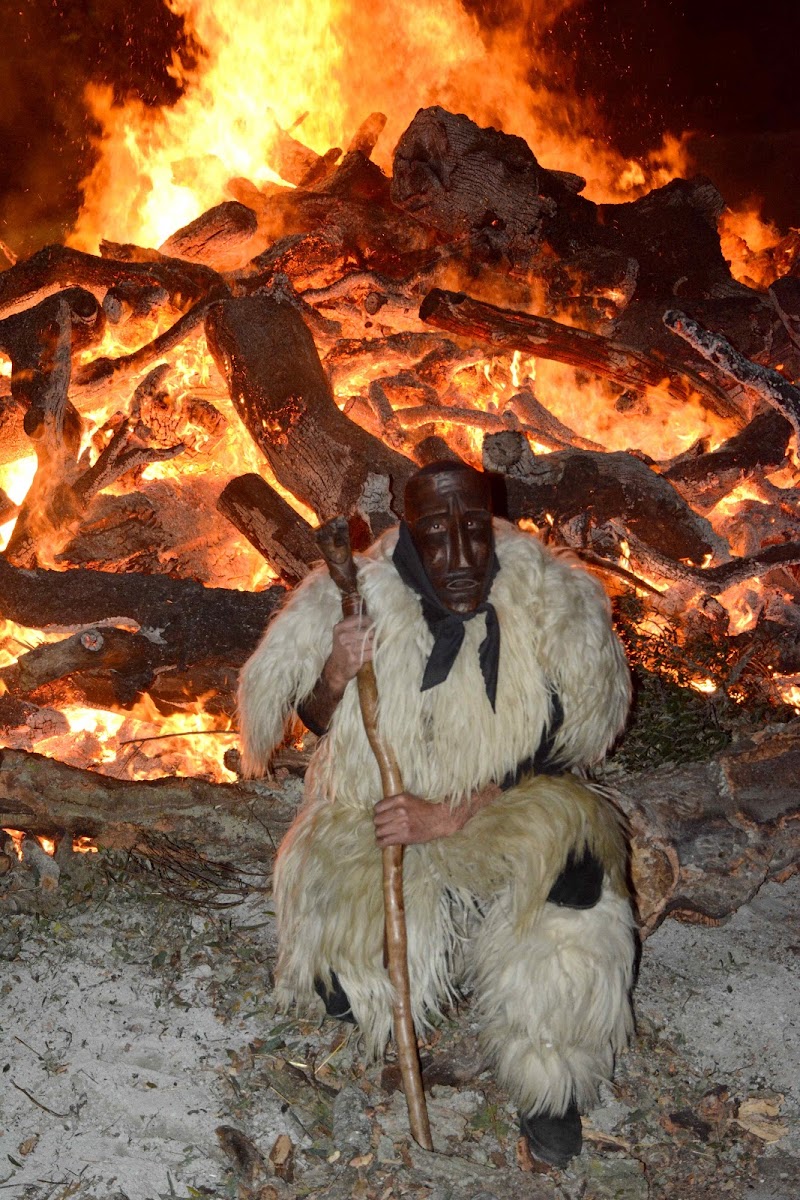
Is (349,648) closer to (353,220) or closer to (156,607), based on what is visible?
(156,607)

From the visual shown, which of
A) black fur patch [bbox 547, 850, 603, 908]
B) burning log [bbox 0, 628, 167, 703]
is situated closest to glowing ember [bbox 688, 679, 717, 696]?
black fur patch [bbox 547, 850, 603, 908]

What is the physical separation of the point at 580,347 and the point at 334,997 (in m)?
6.15

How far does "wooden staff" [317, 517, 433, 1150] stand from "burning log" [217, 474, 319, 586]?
10.2 ft

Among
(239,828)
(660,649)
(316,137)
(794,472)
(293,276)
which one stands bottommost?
(239,828)

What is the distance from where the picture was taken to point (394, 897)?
10.7 ft

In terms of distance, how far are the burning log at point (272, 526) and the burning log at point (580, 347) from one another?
2443 mm

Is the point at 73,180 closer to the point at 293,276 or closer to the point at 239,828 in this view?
the point at 293,276

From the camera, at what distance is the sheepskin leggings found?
3.11 m

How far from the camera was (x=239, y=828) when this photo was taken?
15.5 ft

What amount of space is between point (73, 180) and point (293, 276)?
7190 millimetres

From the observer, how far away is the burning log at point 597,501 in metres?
6.62

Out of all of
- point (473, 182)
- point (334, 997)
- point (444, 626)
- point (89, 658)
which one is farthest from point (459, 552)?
point (473, 182)

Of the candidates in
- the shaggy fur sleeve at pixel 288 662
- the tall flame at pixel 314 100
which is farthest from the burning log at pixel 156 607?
the tall flame at pixel 314 100

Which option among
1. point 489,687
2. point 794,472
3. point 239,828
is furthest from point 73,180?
point 489,687
